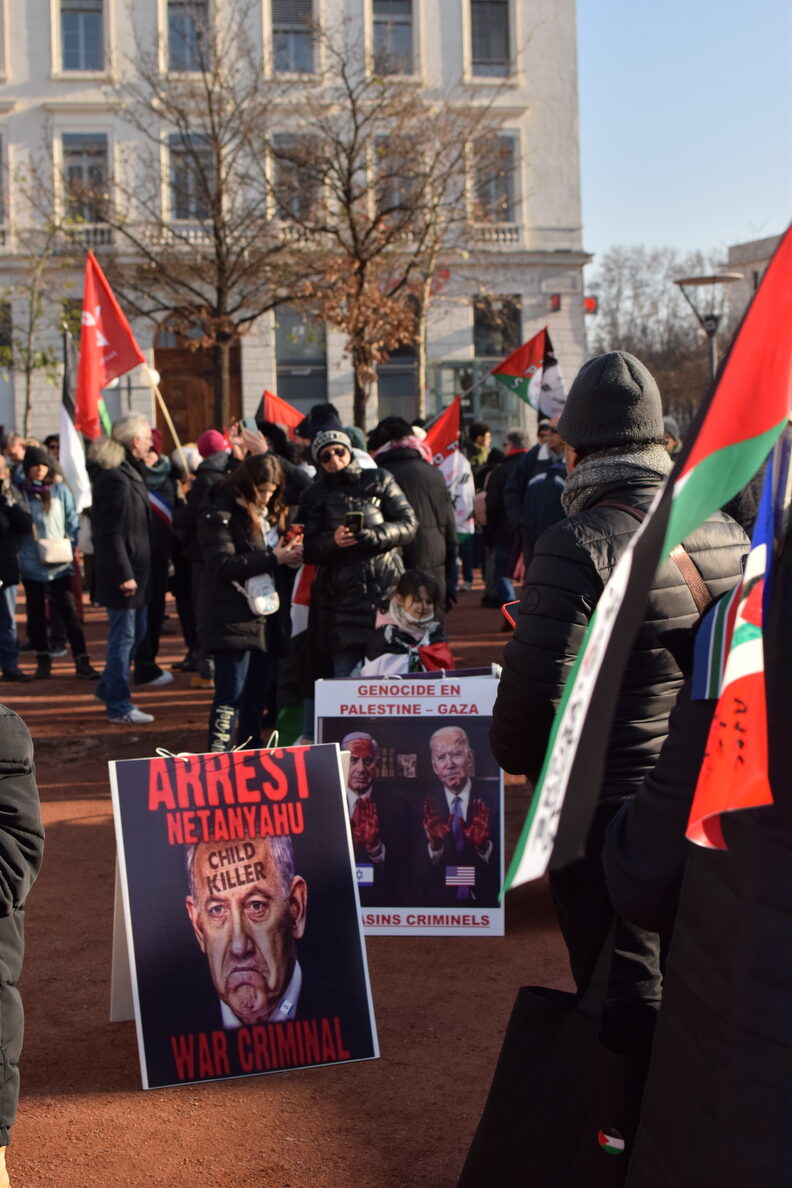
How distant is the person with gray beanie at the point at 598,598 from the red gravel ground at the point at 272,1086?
974mm

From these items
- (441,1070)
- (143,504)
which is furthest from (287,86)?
(441,1070)

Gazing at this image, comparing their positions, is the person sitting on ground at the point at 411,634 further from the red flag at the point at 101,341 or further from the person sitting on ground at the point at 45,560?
the person sitting on ground at the point at 45,560

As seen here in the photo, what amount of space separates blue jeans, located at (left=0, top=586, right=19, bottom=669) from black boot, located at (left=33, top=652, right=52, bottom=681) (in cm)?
21

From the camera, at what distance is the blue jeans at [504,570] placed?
46.5 ft

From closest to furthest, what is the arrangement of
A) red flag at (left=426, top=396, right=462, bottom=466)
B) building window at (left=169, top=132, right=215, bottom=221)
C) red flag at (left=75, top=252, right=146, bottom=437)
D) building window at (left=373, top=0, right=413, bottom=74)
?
red flag at (left=75, top=252, right=146, bottom=437) < red flag at (left=426, top=396, right=462, bottom=466) < building window at (left=169, top=132, right=215, bottom=221) < building window at (left=373, top=0, right=413, bottom=74)

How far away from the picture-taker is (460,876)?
17.5 feet

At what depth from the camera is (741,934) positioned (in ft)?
6.01

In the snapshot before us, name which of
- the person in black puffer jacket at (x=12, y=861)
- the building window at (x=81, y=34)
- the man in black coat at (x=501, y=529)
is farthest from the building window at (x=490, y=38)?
the person in black puffer jacket at (x=12, y=861)

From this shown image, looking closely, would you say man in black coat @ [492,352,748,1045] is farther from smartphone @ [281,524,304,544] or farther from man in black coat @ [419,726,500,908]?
smartphone @ [281,524,304,544]

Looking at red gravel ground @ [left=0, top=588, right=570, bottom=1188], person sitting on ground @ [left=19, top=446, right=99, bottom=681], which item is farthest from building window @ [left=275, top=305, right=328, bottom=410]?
red gravel ground @ [left=0, top=588, right=570, bottom=1188]

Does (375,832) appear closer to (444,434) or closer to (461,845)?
(461,845)

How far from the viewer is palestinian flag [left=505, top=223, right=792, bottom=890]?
1332 mm

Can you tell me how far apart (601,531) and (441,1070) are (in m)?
2.00

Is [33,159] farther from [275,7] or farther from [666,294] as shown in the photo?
[666,294]
